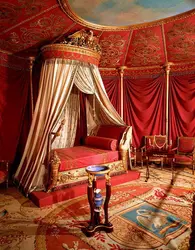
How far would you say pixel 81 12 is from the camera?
11.9 ft

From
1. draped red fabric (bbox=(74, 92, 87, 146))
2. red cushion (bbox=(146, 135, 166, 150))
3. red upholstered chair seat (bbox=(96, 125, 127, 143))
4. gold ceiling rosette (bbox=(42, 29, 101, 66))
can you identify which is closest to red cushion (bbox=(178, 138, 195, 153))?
red cushion (bbox=(146, 135, 166, 150))

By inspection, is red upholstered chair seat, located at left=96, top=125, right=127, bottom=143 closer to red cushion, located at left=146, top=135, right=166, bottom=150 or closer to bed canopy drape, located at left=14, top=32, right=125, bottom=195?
bed canopy drape, located at left=14, top=32, right=125, bottom=195

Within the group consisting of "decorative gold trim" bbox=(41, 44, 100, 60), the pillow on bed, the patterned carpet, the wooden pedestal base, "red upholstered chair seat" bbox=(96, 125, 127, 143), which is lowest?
the patterned carpet

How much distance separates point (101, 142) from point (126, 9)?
9.56 feet

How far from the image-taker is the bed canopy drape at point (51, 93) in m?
3.79

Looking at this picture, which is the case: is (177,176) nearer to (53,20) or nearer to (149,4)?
(149,4)

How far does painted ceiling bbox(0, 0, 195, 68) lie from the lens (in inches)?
136

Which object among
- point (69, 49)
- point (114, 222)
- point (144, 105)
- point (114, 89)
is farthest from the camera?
point (114, 89)

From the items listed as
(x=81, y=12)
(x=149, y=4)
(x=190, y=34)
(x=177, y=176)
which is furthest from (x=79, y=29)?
(x=177, y=176)

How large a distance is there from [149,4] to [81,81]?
77.4 inches

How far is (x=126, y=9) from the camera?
145 inches

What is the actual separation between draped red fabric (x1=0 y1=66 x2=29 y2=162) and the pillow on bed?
70.7 inches

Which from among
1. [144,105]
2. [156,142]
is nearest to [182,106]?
[144,105]

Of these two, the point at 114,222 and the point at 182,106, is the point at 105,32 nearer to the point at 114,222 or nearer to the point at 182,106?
the point at 182,106
